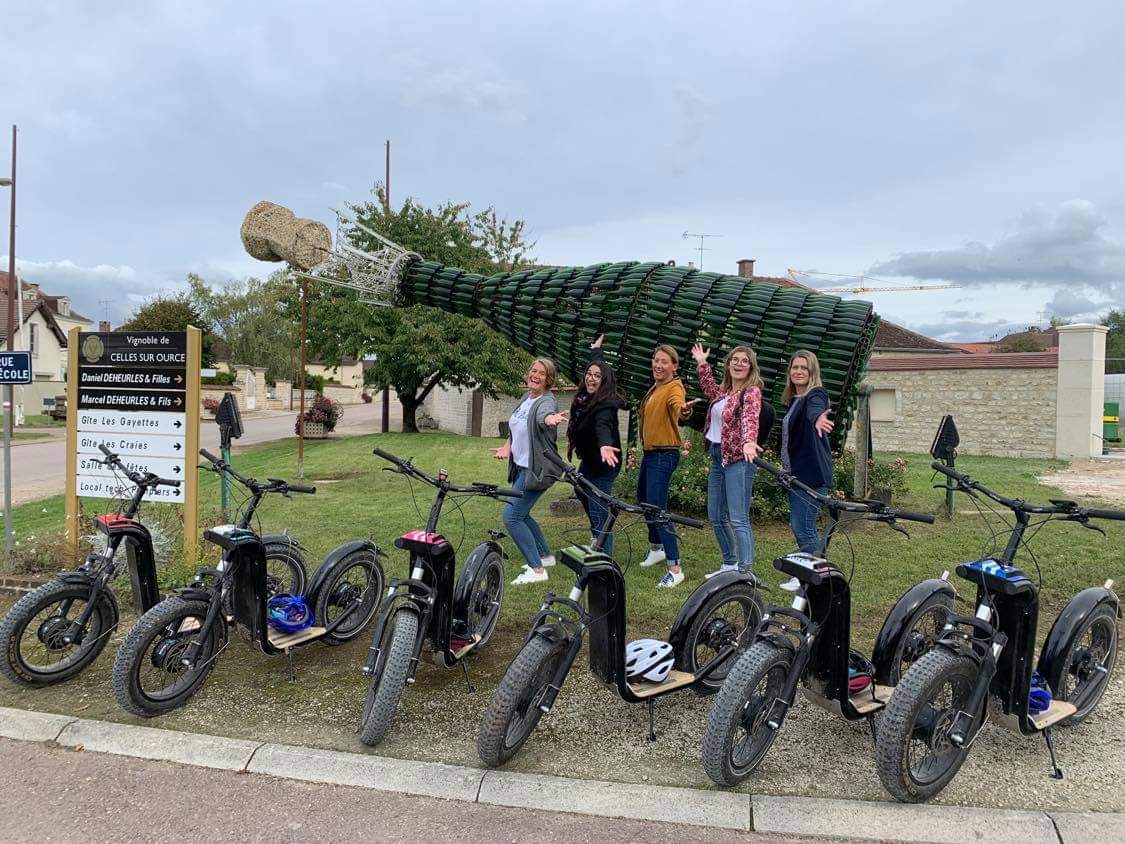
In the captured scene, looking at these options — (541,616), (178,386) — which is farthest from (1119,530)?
(178,386)

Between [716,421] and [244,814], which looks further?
[716,421]

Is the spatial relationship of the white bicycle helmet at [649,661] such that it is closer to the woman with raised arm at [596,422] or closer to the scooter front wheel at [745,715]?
the scooter front wheel at [745,715]

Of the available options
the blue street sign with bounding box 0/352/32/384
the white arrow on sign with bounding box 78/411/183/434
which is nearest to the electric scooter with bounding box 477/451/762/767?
the white arrow on sign with bounding box 78/411/183/434

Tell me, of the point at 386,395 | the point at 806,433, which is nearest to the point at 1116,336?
the point at 386,395

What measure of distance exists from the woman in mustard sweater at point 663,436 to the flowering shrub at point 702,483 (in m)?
1.55

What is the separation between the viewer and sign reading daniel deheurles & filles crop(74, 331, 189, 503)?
5.52m

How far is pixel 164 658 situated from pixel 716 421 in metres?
3.56

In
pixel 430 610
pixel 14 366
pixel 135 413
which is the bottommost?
pixel 430 610

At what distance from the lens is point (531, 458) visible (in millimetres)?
5363

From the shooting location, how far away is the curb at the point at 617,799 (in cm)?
271

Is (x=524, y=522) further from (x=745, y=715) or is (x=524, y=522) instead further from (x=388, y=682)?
(x=745, y=715)

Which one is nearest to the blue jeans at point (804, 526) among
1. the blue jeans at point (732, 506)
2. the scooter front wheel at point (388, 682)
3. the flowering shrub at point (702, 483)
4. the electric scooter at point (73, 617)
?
the blue jeans at point (732, 506)

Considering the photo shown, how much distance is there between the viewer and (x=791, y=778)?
10.1ft

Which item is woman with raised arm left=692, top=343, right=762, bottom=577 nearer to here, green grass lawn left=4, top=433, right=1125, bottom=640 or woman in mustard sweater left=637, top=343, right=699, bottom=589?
woman in mustard sweater left=637, top=343, right=699, bottom=589
